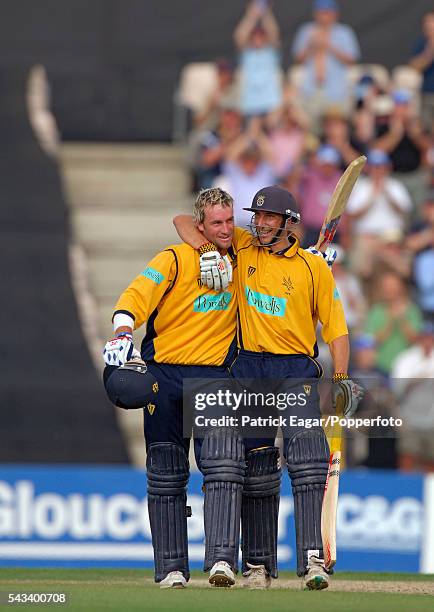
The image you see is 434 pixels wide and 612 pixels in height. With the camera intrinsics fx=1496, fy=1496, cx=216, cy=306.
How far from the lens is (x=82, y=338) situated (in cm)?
1523

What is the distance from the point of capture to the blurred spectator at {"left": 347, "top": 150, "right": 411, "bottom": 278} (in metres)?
15.1

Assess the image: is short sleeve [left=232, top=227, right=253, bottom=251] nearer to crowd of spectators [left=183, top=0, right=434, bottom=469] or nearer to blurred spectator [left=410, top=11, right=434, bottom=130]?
crowd of spectators [left=183, top=0, right=434, bottom=469]

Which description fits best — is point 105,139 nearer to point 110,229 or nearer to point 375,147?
point 110,229

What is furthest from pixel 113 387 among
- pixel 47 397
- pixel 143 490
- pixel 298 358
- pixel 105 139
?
pixel 105 139

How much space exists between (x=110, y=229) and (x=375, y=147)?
3.01 m

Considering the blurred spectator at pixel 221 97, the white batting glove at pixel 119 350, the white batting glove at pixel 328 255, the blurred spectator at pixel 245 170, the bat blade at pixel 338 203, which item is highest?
the blurred spectator at pixel 221 97

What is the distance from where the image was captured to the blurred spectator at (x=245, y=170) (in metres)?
15.4

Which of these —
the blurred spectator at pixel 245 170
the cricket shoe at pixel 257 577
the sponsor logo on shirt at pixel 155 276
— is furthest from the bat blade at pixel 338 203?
the blurred spectator at pixel 245 170

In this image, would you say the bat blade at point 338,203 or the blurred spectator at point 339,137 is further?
the blurred spectator at point 339,137

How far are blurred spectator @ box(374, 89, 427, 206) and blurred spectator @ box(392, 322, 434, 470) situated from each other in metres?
2.03

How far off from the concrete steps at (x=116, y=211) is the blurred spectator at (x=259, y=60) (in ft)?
4.37

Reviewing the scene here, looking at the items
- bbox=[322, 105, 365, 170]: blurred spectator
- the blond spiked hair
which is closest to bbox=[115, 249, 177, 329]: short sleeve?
the blond spiked hair

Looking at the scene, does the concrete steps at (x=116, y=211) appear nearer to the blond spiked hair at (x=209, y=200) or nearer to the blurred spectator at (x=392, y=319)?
the blurred spectator at (x=392, y=319)

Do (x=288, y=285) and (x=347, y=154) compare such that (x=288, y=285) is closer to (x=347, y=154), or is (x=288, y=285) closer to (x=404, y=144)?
(x=347, y=154)
